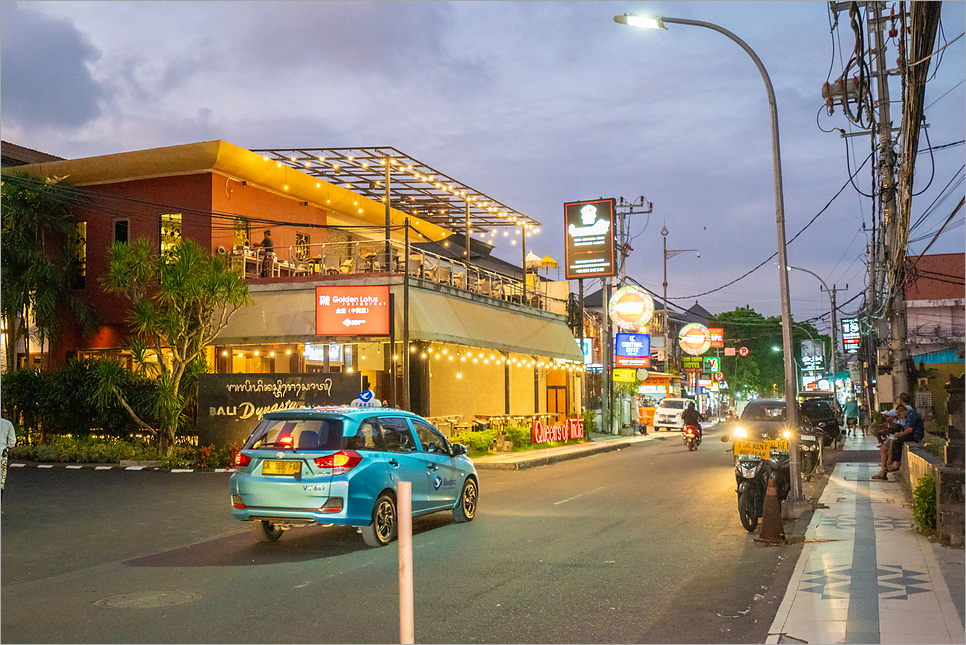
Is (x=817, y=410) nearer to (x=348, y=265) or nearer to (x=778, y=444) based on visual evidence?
(x=348, y=265)

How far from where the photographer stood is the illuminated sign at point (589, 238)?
3869cm

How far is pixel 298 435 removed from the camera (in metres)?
11.0

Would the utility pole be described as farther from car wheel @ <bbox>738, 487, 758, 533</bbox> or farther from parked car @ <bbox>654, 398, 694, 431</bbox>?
parked car @ <bbox>654, 398, 694, 431</bbox>

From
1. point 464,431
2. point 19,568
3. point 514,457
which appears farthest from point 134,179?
point 19,568

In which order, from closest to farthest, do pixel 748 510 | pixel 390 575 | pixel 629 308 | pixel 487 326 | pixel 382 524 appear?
pixel 390 575 → pixel 382 524 → pixel 748 510 → pixel 487 326 → pixel 629 308

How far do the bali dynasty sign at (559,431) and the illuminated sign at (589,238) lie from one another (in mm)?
7899

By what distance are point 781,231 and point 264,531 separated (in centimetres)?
954

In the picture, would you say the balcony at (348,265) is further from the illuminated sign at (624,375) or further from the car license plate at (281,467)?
the car license plate at (281,467)

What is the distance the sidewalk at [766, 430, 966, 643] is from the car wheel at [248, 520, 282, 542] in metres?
6.42

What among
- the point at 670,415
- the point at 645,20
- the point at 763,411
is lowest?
the point at 670,415

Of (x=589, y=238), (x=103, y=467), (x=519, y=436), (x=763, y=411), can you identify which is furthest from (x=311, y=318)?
(x=589, y=238)

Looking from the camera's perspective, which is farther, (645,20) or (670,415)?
(670,415)

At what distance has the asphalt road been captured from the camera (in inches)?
268

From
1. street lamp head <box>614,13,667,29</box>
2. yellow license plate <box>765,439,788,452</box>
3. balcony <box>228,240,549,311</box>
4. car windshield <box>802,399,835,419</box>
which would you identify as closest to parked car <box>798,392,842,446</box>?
car windshield <box>802,399,835,419</box>
